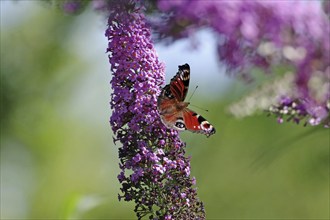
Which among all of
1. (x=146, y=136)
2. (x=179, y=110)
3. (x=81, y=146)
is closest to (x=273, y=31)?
(x=146, y=136)

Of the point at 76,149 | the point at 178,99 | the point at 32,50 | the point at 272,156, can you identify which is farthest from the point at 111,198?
the point at 272,156

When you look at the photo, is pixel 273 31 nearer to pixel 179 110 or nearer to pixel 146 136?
pixel 146 136

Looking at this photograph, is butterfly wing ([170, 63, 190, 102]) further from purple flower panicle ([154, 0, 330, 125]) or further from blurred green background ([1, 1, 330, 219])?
blurred green background ([1, 1, 330, 219])

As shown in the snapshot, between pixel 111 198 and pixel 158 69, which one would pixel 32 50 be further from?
pixel 158 69

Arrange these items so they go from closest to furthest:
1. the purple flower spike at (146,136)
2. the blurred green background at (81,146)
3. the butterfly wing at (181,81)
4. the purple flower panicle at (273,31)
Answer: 1. the purple flower panicle at (273,31)
2. the purple flower spike at (146,136)
3. the butterfly wing at (181,81)
4. the blurred green background at (81,146)

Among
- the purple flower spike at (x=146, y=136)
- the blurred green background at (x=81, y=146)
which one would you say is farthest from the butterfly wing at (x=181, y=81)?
the blurred green background at (x=81, y=146)

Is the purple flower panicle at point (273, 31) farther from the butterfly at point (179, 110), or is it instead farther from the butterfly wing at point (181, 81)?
the butterfly wing at point (181, 81)
